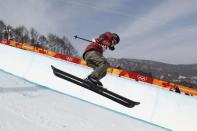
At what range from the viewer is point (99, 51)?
29.3 feet

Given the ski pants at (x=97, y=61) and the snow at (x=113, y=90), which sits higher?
the ski pants at (x=97, y=61)

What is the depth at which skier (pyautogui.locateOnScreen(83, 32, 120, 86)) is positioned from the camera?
873 cm

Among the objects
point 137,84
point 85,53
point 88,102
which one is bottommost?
point 88,102

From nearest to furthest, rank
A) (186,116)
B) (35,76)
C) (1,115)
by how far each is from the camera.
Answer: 1. (1,115)
2. (186,116)
3. (35,76)

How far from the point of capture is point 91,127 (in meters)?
6.93

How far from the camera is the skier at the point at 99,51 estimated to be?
28.7 ft

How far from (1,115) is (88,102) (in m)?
5.90

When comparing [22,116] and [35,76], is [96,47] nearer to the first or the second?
[22,116]

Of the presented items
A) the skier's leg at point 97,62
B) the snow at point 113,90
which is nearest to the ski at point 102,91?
the skier's leg at point 97,62

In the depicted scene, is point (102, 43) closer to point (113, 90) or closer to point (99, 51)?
point (99, 51)

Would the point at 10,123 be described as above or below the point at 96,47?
below

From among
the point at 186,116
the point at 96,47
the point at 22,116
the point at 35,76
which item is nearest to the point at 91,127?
the point at 22,116

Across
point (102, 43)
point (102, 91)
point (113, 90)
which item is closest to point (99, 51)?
point (102, 43)

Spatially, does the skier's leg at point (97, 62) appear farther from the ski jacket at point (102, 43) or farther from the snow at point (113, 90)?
the snow at point (113, 90)
